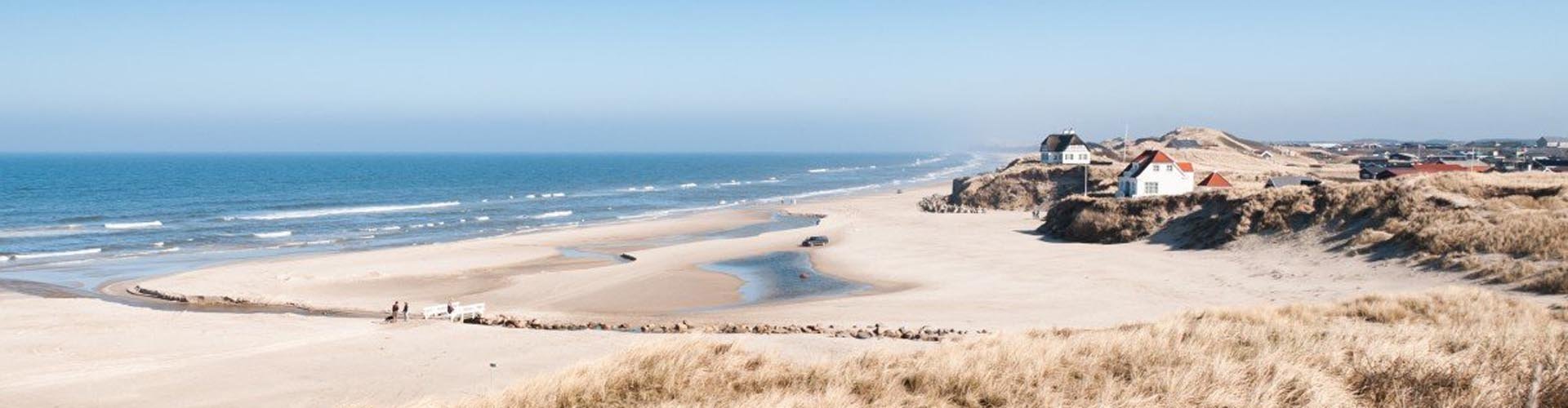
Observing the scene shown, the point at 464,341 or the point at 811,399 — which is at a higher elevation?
the point at 811,399

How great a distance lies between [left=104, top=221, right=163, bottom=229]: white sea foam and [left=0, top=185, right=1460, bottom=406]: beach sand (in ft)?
63.9

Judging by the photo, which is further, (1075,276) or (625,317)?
(1075,276)

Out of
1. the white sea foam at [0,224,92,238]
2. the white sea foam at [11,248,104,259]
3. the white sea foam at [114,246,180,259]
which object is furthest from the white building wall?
the white sea foam at [0,224,92,238]

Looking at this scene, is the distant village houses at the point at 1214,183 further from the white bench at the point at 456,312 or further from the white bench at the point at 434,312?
the white bench at the point at 434,312

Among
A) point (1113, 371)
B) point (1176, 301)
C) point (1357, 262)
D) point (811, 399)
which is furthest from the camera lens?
point (1357, 262)

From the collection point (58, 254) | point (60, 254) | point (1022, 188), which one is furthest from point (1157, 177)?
point (58, 254)

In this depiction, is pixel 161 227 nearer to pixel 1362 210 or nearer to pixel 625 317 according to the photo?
pixel 625 317

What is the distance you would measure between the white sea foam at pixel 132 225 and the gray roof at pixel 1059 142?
5932 cm

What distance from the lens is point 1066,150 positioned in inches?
3000

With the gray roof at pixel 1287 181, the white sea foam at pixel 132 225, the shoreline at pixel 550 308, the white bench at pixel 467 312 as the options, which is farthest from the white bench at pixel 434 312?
the gray roof at pixel 1287 181

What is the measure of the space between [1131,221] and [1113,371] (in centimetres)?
3195

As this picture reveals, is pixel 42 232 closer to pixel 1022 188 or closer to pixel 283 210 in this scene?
pixel 283 210

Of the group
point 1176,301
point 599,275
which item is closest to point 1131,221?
point 1176,301

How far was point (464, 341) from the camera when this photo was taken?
20.7m
